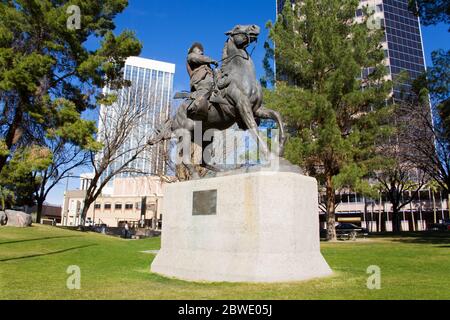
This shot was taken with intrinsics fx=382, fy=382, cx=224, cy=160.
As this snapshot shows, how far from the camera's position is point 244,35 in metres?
7.45

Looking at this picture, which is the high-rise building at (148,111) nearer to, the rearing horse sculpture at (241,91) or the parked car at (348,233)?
the parked car at (348,233)

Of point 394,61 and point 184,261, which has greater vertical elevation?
point 394,61

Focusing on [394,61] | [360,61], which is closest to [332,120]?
[360,61]

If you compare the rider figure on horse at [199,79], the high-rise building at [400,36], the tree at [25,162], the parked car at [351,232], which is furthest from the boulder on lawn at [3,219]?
the high-rise building at [400,36]

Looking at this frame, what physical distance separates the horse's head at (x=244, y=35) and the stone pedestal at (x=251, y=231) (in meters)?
2.74

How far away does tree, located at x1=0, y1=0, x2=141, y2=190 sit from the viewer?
21344 mm

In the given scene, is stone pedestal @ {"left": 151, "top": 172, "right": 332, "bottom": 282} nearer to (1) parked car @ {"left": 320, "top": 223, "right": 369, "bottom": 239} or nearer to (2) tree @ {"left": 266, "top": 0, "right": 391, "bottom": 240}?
(2) tree @ {"left": 266, "top": 0, "right": 391, "bottom": 240}

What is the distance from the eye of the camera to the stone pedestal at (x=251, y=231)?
19.7ft

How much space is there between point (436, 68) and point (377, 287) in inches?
737

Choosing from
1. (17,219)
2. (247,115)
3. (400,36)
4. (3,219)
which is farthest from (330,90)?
(400,36)

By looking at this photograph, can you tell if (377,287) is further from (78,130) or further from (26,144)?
(26,144)

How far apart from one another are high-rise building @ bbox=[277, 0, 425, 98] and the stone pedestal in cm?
7875

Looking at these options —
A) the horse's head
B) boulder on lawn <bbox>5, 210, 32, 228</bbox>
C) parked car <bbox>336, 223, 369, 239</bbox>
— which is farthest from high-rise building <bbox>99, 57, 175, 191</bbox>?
the horse's head

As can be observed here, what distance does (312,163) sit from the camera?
75.4 feet
